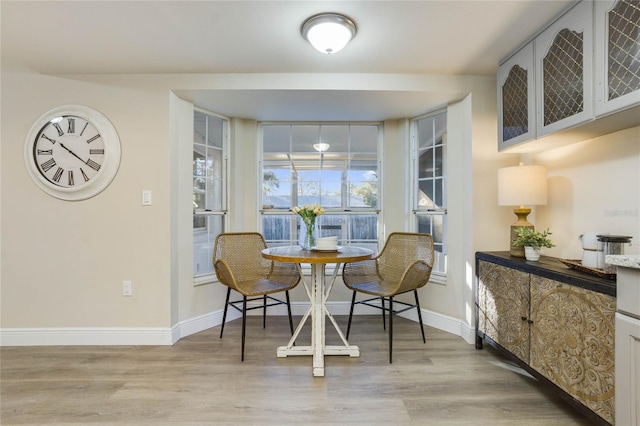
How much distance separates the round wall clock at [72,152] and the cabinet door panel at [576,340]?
3.24 meters

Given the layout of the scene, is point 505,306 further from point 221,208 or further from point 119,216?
point 119,216

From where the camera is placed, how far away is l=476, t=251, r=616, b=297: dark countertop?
1405 mm

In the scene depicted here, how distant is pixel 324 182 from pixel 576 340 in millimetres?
2386

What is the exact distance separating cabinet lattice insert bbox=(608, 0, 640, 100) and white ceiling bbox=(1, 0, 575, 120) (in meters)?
0.39

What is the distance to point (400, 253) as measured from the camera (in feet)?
9.40

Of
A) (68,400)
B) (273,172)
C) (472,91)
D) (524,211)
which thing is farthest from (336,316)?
(472,91)

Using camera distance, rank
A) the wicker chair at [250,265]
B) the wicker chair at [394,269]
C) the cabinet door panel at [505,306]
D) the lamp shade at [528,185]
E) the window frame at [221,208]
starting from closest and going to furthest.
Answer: the cabinet door panel at [505,306], the lamp shade at [528,185], the wicker chair at [394,269], the wicker chair at [250,265], the window frame at [221,208]

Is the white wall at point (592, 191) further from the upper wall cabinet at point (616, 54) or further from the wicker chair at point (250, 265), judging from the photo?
the wicker chair at point (250, 265)

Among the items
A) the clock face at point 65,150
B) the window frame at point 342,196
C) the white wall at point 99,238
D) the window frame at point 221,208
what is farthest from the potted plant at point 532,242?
the clock face at point 65,150

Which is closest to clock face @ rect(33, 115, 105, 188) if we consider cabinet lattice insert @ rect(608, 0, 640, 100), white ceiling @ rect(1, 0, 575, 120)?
white ceiling @ rect(1, 0, 575, 120)

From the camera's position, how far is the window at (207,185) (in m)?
2.94

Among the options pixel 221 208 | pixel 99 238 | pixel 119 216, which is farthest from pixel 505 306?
pixel 99 238

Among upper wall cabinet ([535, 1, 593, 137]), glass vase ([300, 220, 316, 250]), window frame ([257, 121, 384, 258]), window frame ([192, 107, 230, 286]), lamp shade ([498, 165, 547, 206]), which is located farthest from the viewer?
window frame ([257, 121, 384, 258])

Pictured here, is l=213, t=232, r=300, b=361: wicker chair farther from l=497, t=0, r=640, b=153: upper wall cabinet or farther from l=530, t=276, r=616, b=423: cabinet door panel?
l=497, t=0, r=640, b=153: upper wall cabinet
